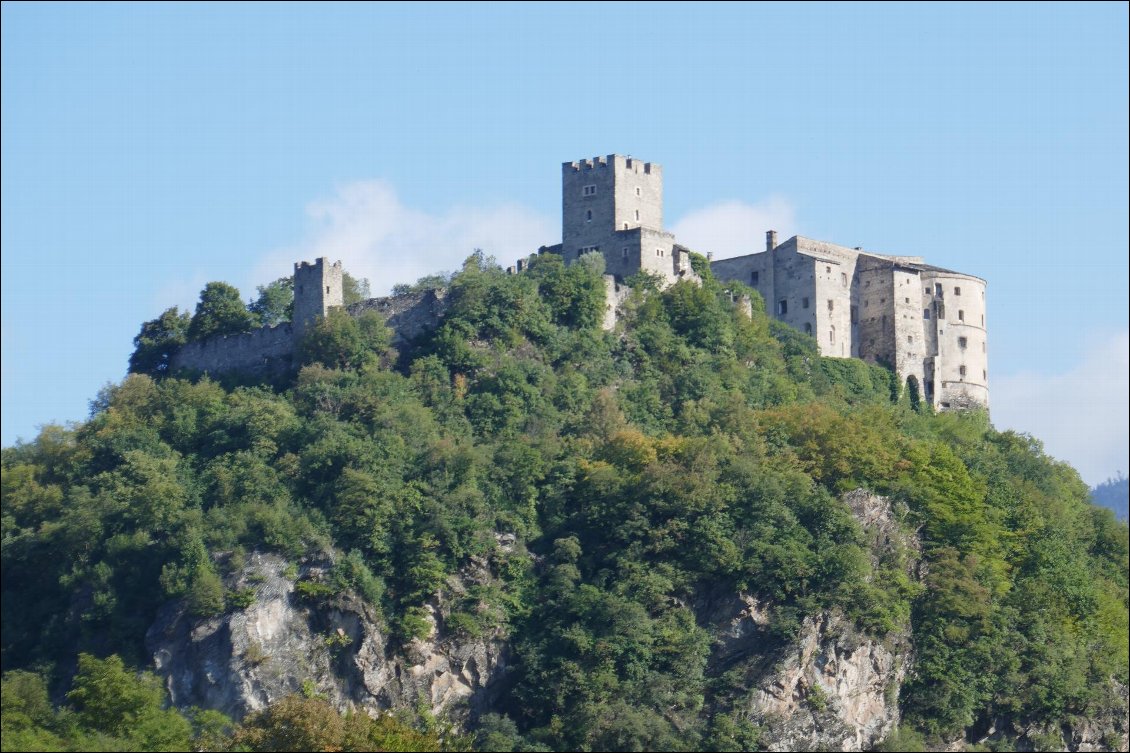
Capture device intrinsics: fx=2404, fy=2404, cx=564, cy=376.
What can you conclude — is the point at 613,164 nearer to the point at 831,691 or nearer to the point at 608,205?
the point at 608,205

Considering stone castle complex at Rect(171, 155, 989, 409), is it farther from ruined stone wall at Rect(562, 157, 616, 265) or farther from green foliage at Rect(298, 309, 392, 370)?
green foliage at Rect(298, 309, 392, 370)

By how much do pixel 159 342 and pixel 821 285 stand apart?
24413 mm

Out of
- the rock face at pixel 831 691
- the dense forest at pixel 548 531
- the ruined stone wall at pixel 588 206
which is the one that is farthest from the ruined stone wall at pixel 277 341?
the rock face at pixel 831 691

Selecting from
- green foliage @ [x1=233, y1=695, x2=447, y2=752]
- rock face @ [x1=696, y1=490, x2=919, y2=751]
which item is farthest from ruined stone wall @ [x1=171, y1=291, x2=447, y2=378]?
green foliage @ [x1=233, y1=695, x2=447, y2=752]

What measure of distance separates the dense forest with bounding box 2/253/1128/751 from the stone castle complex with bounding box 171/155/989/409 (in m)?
3.81

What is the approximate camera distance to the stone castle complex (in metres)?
85.9

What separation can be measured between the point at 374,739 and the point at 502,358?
20.3 meters

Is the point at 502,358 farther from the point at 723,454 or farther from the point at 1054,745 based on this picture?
the point at 1054,745

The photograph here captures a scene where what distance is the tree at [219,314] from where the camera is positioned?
8531 cm

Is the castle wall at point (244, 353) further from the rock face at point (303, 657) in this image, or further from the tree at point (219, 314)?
the rock face at point (303, 657)

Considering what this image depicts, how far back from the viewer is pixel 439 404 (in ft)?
257

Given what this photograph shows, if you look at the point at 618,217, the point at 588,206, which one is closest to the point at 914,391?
the point at 618,217

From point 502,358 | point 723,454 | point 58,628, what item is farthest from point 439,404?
point 58,628

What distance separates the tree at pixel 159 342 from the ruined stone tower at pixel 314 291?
5.92 meters
